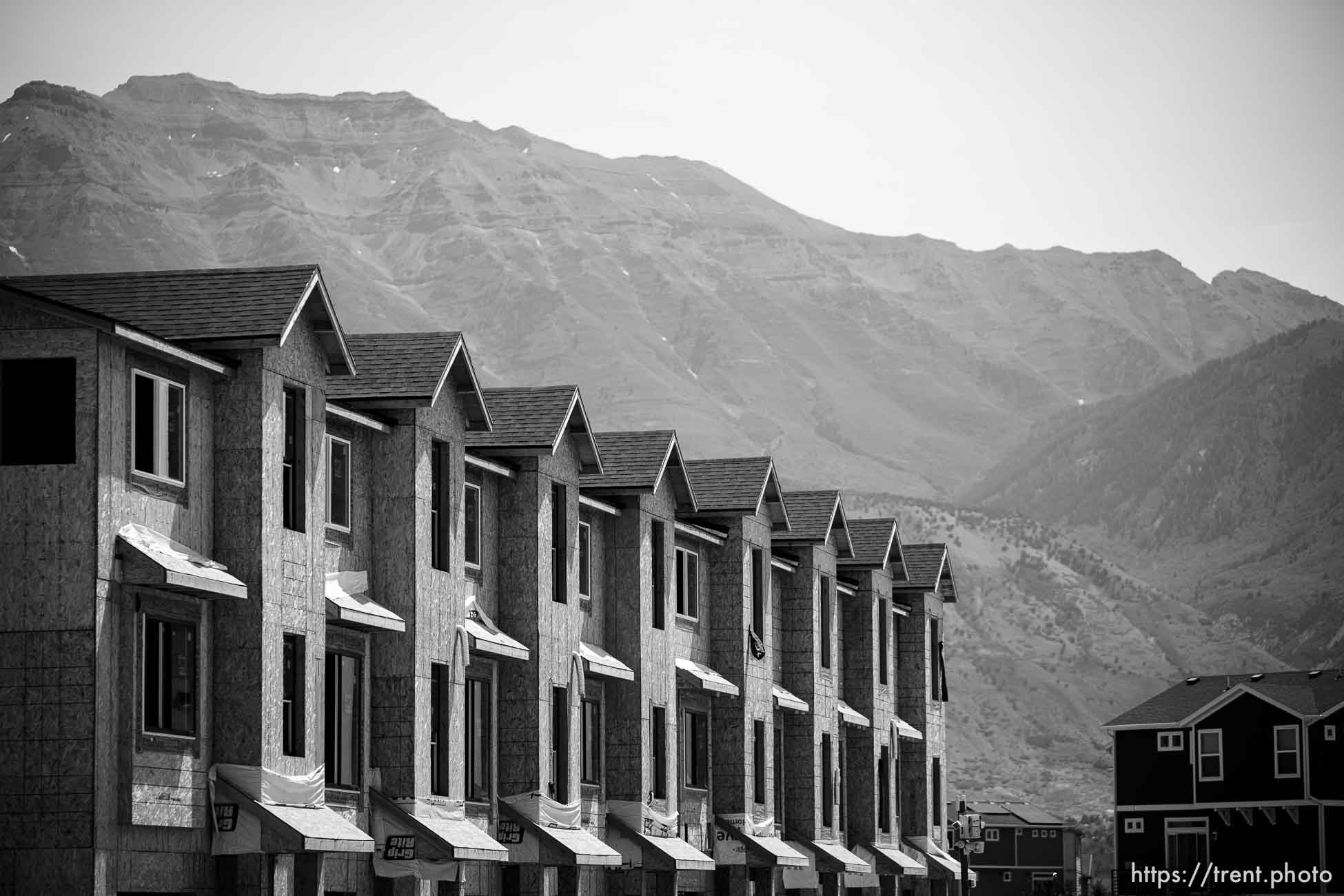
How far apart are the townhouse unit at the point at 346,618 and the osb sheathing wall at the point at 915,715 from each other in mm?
14468

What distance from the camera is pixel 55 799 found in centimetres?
2784

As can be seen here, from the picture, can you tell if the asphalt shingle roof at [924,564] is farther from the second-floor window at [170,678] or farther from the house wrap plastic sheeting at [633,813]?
the second-floor window at [170,678]

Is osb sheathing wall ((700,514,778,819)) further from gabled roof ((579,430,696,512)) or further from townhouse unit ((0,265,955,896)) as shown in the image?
gabled roof ((579,430,696,512))

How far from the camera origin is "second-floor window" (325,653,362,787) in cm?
3475

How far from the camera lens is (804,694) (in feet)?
189

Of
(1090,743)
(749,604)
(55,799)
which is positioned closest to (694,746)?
(749,604)

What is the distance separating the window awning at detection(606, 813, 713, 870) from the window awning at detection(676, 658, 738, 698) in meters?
4.23

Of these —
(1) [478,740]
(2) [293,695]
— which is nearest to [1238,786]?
(1) [478,740]

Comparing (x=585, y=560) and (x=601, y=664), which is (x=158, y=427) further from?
(x=585, y=560)

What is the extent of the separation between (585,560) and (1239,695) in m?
43.1

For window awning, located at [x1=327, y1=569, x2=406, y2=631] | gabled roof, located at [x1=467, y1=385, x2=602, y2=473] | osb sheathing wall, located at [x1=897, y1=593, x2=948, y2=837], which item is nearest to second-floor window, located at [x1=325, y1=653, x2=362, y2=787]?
window awning, located at [x1=327, y1=569, x2=406, y2=631]

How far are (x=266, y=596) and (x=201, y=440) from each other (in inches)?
96.8

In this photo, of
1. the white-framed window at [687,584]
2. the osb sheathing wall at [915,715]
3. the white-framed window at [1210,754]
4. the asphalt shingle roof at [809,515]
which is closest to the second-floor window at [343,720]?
the white-framed window at [687,584]

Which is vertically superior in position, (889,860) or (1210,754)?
(1210,754)
